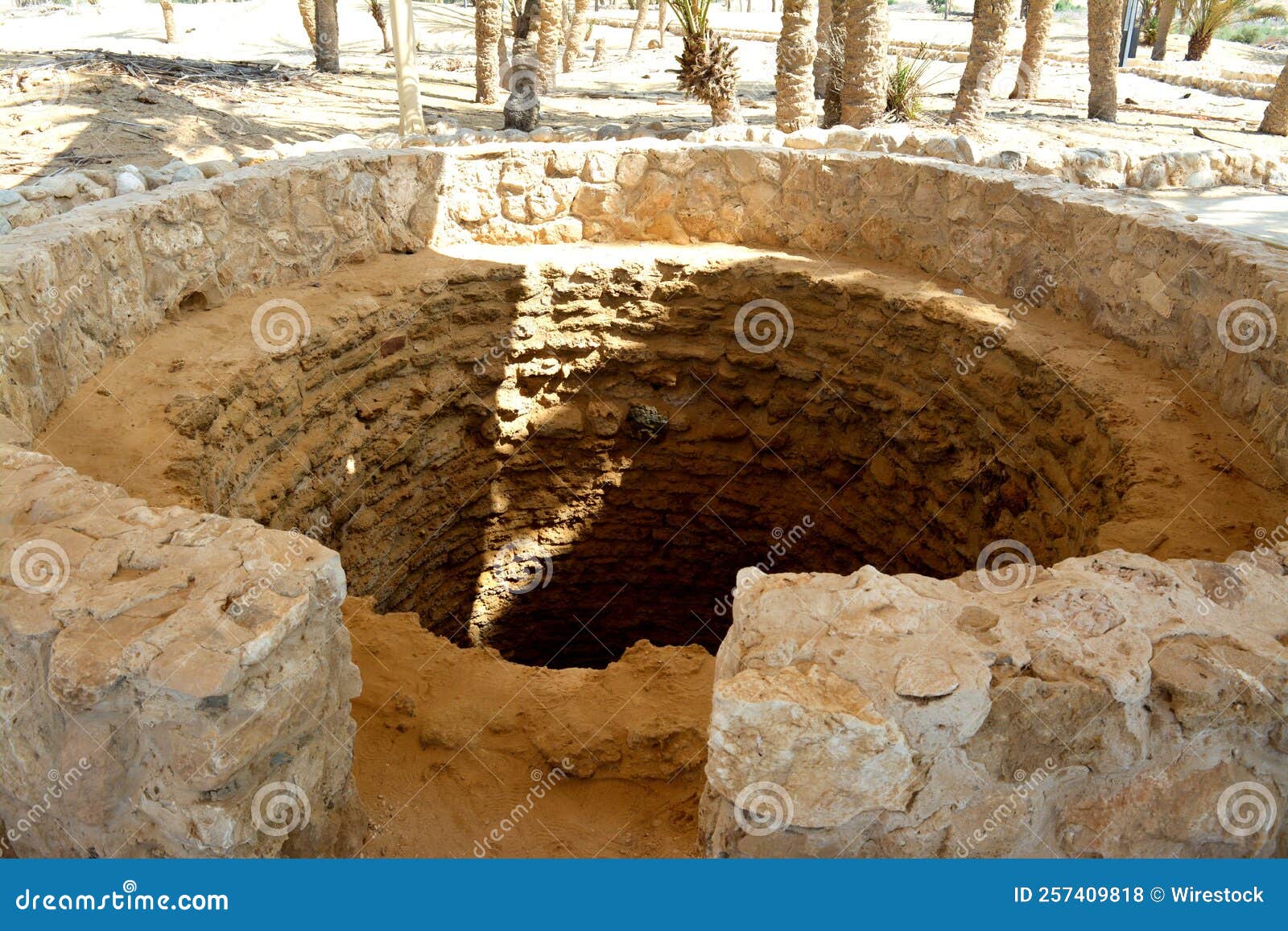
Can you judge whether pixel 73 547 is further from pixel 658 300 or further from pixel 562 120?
pixel 562 120

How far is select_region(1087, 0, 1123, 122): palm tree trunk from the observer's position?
43.4 ft

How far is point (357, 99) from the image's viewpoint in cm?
1477

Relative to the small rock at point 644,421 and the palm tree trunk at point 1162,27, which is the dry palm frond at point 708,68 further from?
the palm tree trunk at point 1162,27

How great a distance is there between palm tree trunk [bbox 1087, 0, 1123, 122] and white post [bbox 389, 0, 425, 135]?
932cm

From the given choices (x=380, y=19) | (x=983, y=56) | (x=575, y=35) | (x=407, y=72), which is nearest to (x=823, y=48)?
(x=983, y=56)

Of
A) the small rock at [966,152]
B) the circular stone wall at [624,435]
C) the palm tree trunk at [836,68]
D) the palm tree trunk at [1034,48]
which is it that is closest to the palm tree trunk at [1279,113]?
the palm tree trunk at [1034,48]

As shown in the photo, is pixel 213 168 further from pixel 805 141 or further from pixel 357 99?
pixel 357 99

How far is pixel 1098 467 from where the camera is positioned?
4590mm

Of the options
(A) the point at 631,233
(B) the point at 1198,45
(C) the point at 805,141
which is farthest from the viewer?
(B) the point at 1198,45

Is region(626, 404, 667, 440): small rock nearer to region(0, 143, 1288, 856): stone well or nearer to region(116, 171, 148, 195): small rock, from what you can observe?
region(0, 143, 1288, 856): stone well

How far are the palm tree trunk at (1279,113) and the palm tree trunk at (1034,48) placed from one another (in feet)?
11.2

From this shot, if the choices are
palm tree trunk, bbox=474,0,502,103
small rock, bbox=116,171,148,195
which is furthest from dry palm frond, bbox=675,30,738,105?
small rock, bbox=116,171,148,195

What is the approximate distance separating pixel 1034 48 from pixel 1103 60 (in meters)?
2.21

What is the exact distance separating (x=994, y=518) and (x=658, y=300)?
9.05ft
